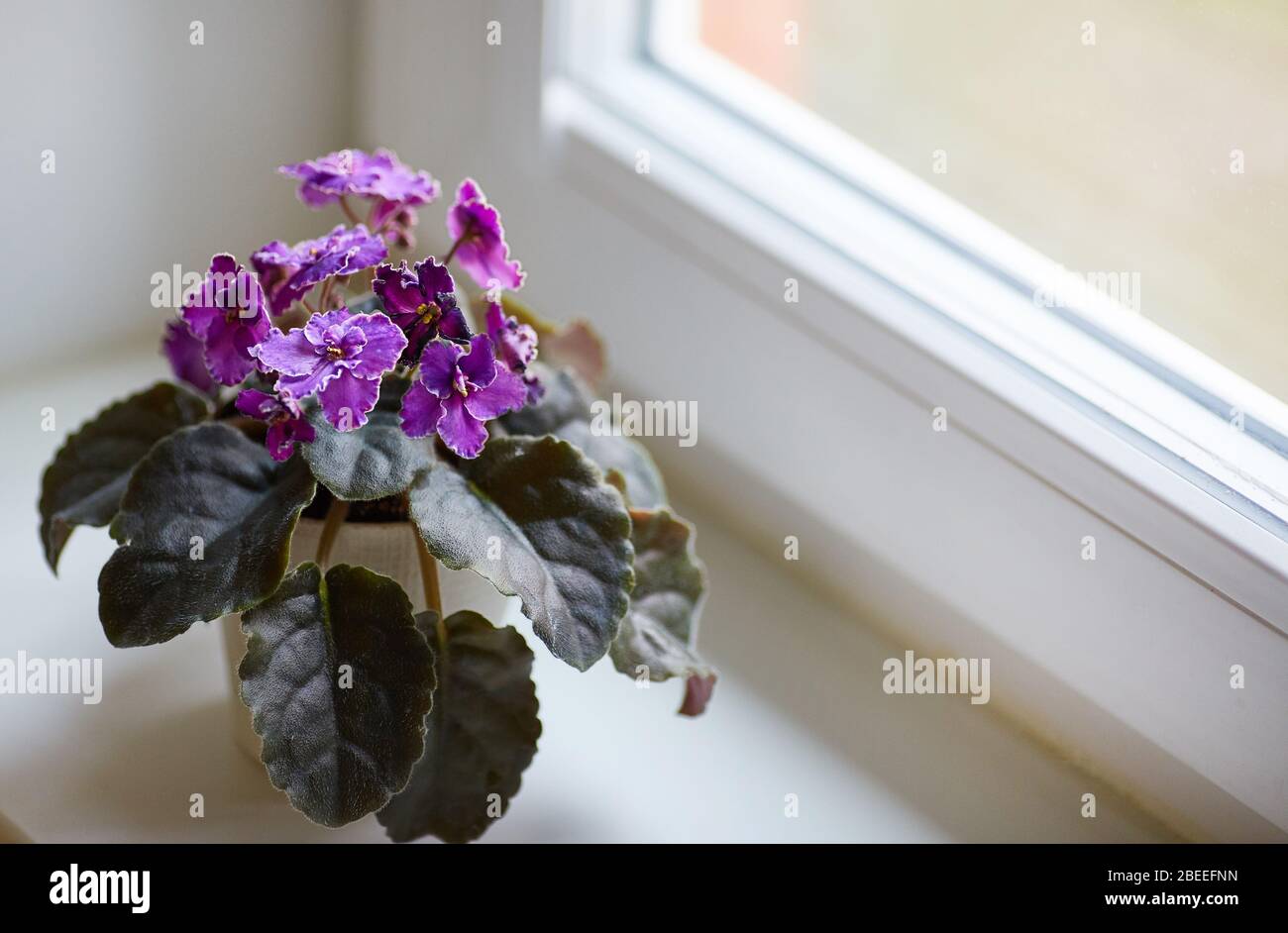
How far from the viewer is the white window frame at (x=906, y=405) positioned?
0.88 m

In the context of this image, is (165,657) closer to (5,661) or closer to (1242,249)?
(5,661)

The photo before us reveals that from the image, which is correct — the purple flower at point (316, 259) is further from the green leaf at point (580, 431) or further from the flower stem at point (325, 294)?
the green leaf at point (580, 431)

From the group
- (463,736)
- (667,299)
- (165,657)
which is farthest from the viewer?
(667,299)

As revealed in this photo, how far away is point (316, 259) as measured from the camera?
784mm

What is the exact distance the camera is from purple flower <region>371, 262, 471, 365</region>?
0.75 m

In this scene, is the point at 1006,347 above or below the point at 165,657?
above

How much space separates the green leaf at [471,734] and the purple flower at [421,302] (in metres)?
0.17

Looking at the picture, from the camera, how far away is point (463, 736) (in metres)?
0.81
